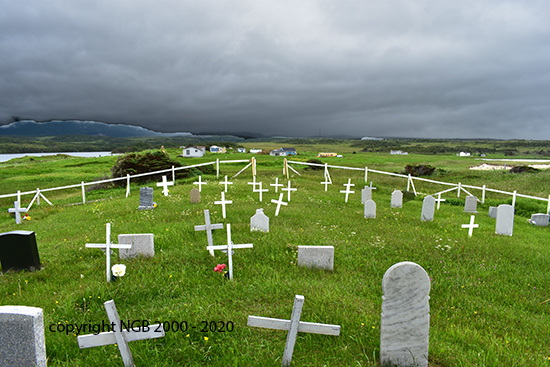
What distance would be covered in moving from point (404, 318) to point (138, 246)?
20.8ft

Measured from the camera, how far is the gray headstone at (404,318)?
3.78 m

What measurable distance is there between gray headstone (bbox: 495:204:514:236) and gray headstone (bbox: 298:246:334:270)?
7594mm

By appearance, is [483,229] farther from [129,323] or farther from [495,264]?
[129,323]

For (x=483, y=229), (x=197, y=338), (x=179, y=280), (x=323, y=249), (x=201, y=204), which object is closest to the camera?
(x=197, y=338)

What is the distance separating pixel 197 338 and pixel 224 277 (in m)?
1.97

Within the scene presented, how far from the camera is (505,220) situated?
1043 centimetres

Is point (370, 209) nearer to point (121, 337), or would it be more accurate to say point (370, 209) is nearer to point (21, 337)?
point (121, 337)

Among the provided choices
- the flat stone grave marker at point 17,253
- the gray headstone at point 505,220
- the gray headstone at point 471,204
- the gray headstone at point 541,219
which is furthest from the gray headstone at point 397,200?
the flat stone grave marker at point 17,253

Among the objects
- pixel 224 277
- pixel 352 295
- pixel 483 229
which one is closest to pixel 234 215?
pixel 224 277

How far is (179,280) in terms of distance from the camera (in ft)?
19.8

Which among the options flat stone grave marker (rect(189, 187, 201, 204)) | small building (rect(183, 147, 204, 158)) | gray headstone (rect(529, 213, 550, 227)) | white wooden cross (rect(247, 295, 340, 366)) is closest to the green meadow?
white wooden cross (rect(247, 295, 340, 366))

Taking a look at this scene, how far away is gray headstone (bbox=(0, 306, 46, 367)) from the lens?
322cm

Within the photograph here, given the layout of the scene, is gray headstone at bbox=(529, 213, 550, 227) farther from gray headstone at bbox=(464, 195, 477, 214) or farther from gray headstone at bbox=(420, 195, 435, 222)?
gray headstone at bbox=(420, 195, 435, 222)

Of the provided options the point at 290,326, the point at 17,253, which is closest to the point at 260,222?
the point at 290,326
